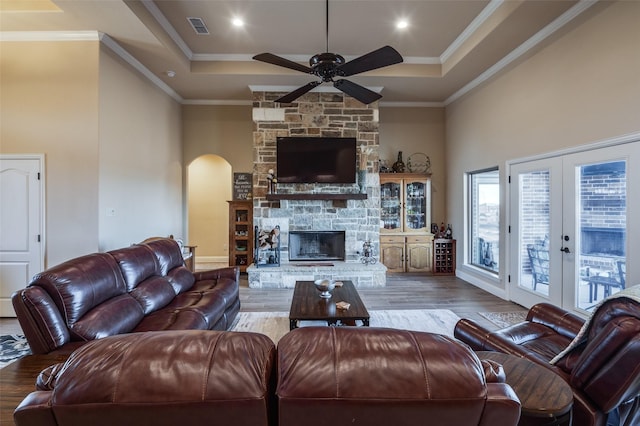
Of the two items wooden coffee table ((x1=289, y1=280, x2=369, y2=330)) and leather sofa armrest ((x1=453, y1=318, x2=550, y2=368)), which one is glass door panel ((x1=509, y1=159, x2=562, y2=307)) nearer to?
leather sofa armrest ((x1=453, y1=318, x2=550, y2=368))

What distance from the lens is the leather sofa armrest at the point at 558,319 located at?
7.20 feet

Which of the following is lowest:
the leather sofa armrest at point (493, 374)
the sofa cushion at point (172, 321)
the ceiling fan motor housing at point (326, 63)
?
the sofa cushion at point (172, 321)

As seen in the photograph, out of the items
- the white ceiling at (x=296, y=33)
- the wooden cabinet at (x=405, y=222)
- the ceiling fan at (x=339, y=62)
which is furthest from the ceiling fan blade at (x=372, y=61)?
the wooden cabinet at (x=405, y=222)

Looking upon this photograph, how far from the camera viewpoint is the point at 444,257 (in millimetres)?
6281

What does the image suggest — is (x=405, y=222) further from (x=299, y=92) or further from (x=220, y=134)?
(x=220, y=134)

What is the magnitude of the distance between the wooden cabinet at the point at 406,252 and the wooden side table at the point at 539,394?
4.88m

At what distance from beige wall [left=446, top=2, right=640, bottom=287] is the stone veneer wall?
6.23 ft

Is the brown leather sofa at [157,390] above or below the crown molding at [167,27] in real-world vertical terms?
below

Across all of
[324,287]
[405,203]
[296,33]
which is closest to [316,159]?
[296,33]

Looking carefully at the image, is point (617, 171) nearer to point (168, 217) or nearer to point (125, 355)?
point (125, 355)

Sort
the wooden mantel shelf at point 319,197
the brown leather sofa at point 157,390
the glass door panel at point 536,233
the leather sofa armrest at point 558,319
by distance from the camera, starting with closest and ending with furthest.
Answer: the brown leather sofa at point 157,390
the leather sofa armrest at point 558,319
the glass door panel at point 536,233
the wooden mantel shelf at point 319,197

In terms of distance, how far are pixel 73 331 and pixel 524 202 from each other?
204 inches

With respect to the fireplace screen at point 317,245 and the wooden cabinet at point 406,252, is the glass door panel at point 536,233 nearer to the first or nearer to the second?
the wooden cabinet at point 406,252

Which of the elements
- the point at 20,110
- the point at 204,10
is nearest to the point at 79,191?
the point at 20,110
